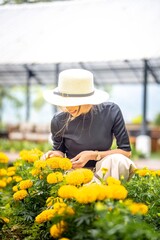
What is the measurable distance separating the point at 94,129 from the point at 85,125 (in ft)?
0.24

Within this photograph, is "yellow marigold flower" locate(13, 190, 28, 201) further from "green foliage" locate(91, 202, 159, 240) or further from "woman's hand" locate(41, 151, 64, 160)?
"green foliage" locate(91, 202, 159, 240)

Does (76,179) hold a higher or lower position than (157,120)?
higher

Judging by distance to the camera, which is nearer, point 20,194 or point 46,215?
point 46,215

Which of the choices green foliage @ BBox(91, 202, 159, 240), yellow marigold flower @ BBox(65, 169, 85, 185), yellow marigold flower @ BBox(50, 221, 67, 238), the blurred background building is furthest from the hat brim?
the blurred background building

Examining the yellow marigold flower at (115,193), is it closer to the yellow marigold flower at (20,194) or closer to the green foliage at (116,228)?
the green foliage at (116,228)

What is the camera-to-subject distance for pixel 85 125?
13.7 ft

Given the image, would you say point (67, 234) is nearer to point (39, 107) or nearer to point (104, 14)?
point (104, 14)

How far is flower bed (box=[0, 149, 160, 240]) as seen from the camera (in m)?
2.52

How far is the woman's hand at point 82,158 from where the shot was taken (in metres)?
3.92

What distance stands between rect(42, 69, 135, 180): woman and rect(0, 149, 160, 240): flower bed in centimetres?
24

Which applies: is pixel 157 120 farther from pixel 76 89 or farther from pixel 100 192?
pixel 100 192

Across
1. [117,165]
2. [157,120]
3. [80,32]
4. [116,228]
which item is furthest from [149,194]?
[157,120]

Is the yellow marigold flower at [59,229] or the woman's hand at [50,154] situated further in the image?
the woman's hand at [50,154]

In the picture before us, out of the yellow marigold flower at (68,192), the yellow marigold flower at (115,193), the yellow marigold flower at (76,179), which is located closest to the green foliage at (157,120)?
the yellow marigold flower at (76,179)
